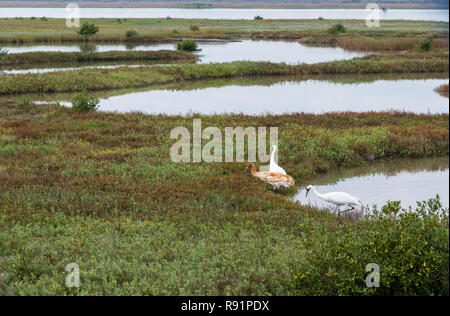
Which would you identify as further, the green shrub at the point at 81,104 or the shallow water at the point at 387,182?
the green shrub at the point at 81,104

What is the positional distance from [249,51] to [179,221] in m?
59.7

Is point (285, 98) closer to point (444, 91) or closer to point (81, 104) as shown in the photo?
point (81, 104)

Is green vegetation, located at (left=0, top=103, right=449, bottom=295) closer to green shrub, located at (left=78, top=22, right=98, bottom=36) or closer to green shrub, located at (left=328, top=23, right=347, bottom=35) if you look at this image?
green shrub, located at (left=78, top=22, right=98, bottom=36)

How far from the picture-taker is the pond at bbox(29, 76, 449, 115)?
1255 inches

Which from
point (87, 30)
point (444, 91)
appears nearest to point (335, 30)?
point (87, 30)

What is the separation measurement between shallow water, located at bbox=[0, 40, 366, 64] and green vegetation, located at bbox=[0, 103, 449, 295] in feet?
121

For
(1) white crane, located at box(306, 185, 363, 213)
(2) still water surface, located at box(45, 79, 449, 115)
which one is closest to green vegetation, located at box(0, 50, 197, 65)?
(2) still water surface, located at box(45, 79, 449, 115)

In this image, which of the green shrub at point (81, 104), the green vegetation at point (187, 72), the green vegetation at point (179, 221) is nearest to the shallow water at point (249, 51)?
the green vegetation at point (187, 72)

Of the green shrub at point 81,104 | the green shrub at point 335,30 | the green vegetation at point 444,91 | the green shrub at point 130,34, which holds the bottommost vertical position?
the green shrub at point 81,104

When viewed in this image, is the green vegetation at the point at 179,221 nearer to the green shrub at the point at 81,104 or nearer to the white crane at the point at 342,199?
the white crane at the point at 342,199

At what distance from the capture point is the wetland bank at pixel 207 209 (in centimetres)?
754

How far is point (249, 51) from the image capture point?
226 ft

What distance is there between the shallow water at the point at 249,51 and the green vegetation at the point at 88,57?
386cm

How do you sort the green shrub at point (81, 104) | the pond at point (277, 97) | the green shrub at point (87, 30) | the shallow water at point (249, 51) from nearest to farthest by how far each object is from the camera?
the green shrub at point (81, 104) < the pond at point (277, 97) < the shallow water at point (249, 51) < the green shrub at point (87, 30)
